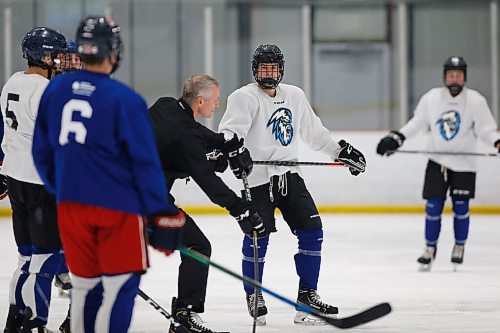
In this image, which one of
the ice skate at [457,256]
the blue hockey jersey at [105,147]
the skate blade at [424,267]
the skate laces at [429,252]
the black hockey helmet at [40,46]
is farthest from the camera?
the ice skate at [457,256]

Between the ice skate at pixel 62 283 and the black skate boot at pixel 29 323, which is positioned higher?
the black skate boot at pixel 29 323

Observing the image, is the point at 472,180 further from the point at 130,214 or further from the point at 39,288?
the point at 130,214

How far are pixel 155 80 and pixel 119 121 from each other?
719cm

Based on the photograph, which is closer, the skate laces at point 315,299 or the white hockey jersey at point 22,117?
the white hockey jersey at point 22,117

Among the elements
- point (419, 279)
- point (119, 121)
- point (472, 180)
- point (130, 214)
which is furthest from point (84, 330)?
point (472, 180)

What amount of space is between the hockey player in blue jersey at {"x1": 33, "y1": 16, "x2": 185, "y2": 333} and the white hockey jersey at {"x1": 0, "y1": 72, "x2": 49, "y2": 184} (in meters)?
0.97

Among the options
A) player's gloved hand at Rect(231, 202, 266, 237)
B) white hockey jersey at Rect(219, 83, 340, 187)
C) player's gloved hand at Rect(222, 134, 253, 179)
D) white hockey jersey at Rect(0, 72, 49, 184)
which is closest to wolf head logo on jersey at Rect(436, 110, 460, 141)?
white hockey jersey at Rect(219, 83, 340, 187)

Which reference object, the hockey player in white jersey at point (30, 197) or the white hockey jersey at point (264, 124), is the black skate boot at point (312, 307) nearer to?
the white hockey jersey at point (264, 124)

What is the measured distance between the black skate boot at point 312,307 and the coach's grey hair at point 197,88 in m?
1.09

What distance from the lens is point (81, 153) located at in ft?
9.77

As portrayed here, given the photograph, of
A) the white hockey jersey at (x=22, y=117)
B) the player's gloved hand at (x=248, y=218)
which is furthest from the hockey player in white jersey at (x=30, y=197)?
the player's gloved hand at (x=248, y=218)

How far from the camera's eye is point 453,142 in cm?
657

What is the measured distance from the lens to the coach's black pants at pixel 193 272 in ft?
13.2

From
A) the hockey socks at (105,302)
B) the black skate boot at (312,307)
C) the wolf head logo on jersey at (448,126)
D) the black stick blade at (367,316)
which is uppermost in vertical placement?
the wolf head logo on jersey at (448,126)
